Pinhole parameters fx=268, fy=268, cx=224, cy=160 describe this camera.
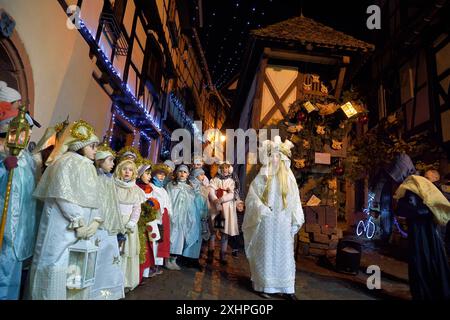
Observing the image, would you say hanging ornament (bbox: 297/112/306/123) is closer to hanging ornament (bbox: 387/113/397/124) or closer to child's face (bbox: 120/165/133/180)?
hanging ornament (bbox: 387/113/397/124)

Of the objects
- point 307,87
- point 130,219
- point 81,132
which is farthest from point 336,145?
point 81,132

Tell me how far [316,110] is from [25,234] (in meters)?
7.20

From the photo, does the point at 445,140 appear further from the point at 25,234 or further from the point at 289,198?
the point at 25,234

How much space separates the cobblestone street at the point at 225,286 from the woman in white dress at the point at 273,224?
356mm

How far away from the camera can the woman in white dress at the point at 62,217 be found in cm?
278

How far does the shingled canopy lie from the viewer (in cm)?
838

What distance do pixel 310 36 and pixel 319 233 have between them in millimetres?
6112

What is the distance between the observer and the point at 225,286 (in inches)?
175

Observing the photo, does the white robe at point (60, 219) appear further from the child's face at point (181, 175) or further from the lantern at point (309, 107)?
the lantern at point (309, 107)

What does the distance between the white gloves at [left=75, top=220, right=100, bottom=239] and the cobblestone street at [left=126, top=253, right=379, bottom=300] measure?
51.1 inches

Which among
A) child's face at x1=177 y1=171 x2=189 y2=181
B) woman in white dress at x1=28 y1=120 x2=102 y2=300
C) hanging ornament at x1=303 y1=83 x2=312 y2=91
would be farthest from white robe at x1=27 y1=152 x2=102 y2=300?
hanging ornament at x1=303 y1=83 x2=312 y2=91

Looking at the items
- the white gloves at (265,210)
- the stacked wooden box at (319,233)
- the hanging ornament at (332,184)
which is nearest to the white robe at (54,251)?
the white gloves at (265,210)
